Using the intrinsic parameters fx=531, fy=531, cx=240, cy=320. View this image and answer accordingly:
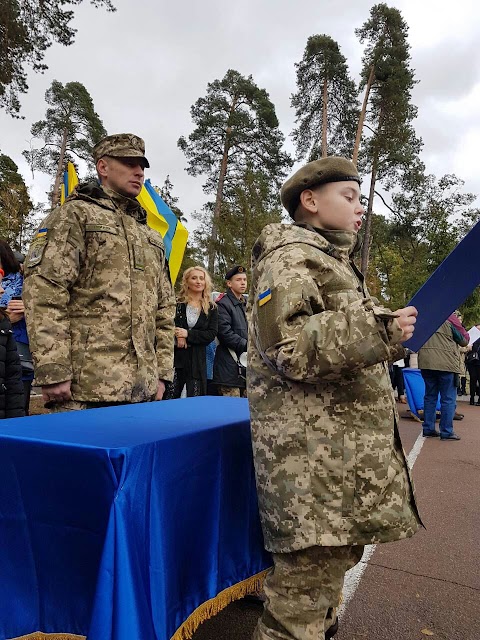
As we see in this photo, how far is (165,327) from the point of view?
2953 millimetres

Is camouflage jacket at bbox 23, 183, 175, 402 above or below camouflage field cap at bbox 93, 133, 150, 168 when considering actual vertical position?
below

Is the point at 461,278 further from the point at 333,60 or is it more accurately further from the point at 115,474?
the point at 333,60

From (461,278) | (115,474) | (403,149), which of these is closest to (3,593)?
(115,474)

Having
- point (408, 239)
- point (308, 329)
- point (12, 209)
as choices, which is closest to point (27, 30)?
point (12, 209)

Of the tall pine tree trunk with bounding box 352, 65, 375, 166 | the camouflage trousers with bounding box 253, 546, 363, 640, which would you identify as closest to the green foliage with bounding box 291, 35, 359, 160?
the tall pine tree trunk with bounding box 352, 65, 375, 166

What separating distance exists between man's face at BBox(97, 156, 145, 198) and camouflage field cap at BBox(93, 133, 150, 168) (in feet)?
0.08

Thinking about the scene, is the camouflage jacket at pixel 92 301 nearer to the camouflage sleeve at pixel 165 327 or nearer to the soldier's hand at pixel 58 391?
the soldier's hand at pixel 58 391

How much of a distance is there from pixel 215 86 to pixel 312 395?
90.7 feet

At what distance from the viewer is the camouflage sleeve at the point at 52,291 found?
2275 mm

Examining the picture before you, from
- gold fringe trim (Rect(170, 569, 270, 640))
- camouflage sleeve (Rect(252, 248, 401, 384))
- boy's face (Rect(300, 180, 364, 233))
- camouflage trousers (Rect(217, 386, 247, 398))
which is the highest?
boy's face (Rect(300, 180, 364, 233))

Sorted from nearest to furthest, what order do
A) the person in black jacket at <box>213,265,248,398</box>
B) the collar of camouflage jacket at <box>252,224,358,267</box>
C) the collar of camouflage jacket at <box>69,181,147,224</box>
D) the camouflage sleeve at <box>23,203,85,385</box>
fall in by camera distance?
the collar of camouflage jacket at <box>252,224,358,267</box>
the camouflage sleeve at <box>23,203,85,385</box>
the collar of camouflage jacket at <box>69,181,147,224</box>
the person in black jacket at <box>213,265,248,398</box>

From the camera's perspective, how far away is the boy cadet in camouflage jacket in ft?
4.96

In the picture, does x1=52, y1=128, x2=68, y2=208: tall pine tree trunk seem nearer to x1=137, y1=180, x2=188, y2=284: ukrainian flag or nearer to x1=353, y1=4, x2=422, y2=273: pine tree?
x1=353, y1=4, x2=422, y2=273: pine tree

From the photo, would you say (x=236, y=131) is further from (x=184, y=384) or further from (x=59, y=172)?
(x=184, y=384)
